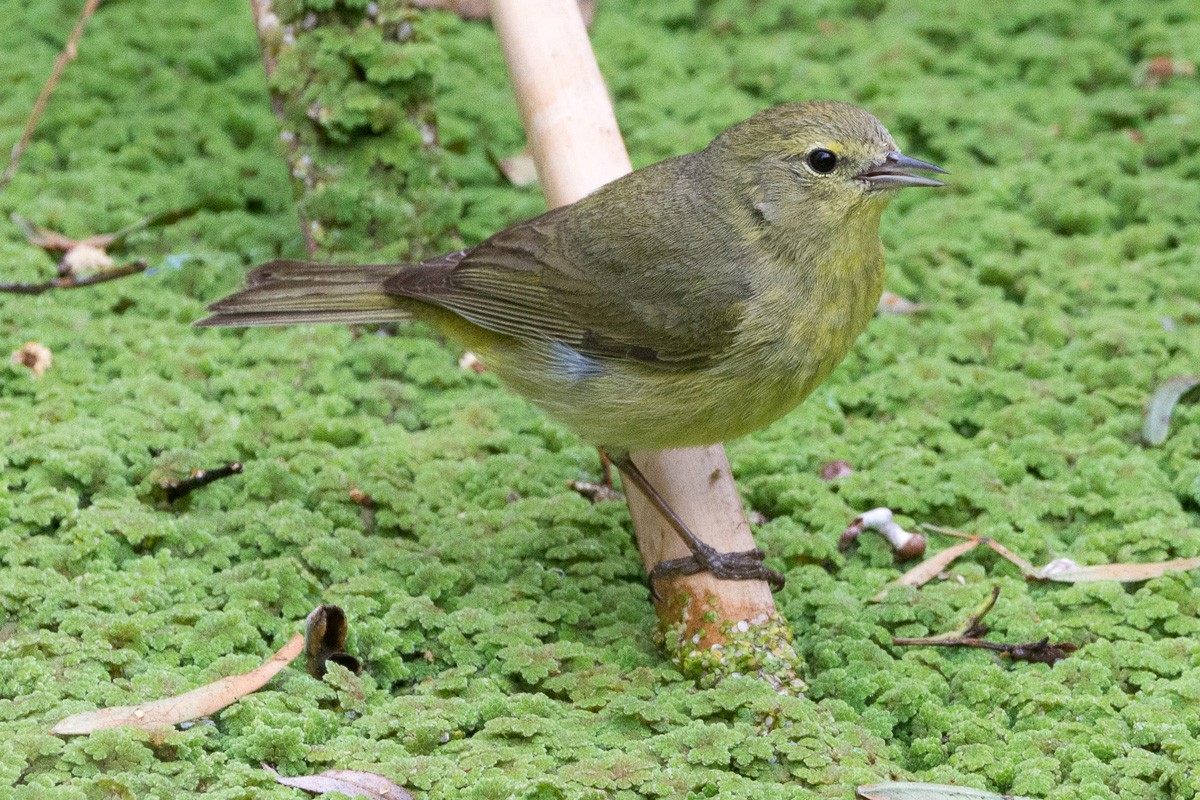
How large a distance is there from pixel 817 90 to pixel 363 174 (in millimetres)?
2236

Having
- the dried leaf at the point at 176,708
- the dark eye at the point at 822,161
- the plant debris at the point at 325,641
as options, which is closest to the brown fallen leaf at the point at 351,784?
the dried leaf at the point at 176,708

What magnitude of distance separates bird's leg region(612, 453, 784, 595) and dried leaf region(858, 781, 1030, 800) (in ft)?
2.55

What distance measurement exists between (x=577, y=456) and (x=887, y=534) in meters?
1.10

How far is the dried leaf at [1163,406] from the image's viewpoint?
4375 mm

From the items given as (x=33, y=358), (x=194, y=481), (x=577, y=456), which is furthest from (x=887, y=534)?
(x=33, y=358)

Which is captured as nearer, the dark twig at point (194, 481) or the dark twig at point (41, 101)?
the dark twig at point (194, 481)

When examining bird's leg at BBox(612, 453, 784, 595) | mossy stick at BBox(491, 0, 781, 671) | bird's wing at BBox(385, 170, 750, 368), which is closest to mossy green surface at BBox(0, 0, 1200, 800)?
bird's leg at BBox(612, 453, 784, 595)

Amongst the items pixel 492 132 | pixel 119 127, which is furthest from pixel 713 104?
pixel 119 127

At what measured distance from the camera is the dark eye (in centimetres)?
355

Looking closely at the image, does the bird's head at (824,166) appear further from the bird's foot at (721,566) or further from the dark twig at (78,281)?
the dark twig at (78,281)

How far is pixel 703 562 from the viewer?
3625mm

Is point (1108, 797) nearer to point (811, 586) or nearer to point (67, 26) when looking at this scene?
point (811, 586)

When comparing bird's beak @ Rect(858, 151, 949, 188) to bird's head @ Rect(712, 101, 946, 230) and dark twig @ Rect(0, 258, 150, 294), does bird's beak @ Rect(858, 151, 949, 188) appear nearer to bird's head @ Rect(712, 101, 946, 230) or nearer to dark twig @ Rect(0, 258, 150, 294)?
bird's head @ Rect(712, 101, 946, 230)

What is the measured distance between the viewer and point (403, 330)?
5.12 m
